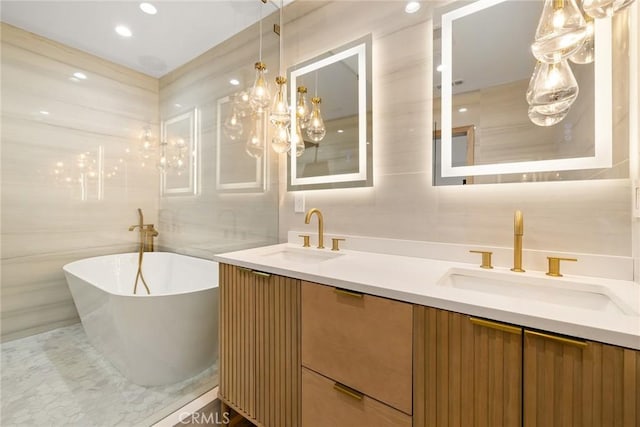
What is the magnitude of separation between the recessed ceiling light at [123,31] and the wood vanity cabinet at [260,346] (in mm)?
2071

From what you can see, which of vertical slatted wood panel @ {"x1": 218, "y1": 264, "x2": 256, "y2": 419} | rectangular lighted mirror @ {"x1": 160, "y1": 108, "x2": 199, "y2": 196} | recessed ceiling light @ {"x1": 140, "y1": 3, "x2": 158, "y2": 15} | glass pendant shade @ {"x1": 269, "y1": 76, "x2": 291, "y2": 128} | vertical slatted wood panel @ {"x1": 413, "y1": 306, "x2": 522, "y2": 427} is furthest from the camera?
rectangular lighted mirror @ {"x1": 160, "y1": 108, "x2": 199, "y2": 196}

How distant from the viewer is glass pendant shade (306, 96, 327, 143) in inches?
66.1

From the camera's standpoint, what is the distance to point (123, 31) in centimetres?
196

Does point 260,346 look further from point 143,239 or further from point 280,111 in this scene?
point 143,239

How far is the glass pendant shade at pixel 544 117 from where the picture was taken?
3.21ft

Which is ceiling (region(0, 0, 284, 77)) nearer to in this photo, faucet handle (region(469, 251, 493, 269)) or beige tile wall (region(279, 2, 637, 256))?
beige tile wall (region(279, 2, 637, 256))

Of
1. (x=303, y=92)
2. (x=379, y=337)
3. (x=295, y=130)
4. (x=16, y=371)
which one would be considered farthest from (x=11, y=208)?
(x=379, y=337)

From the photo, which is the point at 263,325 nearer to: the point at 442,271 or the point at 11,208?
the point at 442,271

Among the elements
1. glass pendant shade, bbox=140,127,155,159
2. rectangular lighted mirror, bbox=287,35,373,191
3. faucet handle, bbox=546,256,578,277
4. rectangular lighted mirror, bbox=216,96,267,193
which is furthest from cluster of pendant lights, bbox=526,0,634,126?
glass pendant shade, bbox=140,127,155,159

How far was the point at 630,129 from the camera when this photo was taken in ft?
2.84

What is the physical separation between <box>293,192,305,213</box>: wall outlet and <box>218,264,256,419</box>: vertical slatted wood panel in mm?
642

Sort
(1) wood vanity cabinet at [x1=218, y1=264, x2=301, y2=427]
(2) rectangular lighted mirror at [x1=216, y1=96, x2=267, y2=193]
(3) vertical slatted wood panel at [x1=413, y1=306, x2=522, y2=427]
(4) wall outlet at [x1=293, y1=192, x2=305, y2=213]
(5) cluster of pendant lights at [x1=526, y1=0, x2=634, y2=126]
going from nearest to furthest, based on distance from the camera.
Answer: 1. (3) vertical slatted wood panel at [x1=413, y1=306, x2=522, y2=427]
2. (5) cluster of pendant lights at [x1=526, y1=0, x2=634, y2=126]
3. (1) wood vanity cabinet at [x1=218, y1=264, x2=301, y2=427]
4. (4) wall outlet at [x1=293, y1=192, x2=305, y2=213]
5. (2) rectangular lighted mirror at [x1=216, y1=96, x2=267, y2=193]

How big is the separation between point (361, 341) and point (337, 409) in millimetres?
289

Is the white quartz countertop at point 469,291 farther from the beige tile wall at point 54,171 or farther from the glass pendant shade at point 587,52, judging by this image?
the beige tile wall at point 54,171
